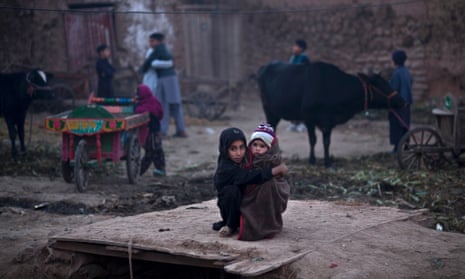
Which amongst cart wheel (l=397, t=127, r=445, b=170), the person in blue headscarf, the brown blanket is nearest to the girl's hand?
the brown blanket

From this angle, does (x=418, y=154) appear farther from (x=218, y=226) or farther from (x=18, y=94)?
(x=18, y=94)

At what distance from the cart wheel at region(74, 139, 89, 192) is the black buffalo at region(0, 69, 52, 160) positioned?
2.12 metres

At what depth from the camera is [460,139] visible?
890cm

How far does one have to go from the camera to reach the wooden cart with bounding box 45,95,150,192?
317 inches

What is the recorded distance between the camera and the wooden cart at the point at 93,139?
26.5 feet

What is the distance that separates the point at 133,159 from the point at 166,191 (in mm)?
818

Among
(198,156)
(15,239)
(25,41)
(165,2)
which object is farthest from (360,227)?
(165,2)

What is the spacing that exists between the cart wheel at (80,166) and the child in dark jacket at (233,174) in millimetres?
3202

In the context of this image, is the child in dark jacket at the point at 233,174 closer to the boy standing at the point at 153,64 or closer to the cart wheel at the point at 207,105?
the boy standing at the point at 153,64

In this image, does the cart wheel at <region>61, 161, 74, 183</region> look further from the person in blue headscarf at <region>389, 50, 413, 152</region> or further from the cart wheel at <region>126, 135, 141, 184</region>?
the person in blue headscarf at <region>389, 50, 413, 152</region>

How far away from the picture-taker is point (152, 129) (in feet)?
30.5

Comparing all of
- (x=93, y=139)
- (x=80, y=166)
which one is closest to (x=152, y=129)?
(x=93, y=139)

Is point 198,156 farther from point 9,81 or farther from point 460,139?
point 460,139

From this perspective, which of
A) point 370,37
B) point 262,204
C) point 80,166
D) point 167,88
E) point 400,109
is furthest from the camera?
point 370,37
